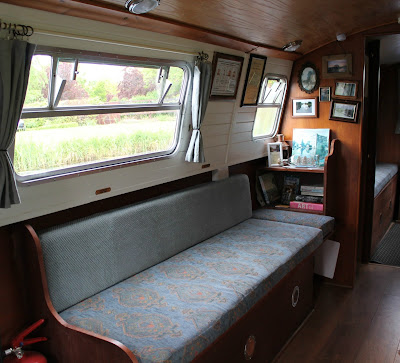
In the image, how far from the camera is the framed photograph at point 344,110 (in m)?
4.54

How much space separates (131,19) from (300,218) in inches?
104

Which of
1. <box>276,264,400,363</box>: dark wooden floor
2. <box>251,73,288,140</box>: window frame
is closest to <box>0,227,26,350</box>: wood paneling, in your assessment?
<box>276,264,400,363</box>: dark wooden floor

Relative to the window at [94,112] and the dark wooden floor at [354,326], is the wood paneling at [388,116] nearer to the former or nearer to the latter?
the dark wooden floor at [354,326]

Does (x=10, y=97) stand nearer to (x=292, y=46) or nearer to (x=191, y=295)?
(x=191, y=295)

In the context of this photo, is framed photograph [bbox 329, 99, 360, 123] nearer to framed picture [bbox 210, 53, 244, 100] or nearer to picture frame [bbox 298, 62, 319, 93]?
picture frame [bbox 298, 62, 319, 93]

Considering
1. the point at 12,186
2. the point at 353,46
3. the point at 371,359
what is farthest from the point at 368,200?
the point at 12,186

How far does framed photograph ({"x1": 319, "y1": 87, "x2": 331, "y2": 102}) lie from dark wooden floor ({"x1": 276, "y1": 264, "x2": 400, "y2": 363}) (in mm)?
1940

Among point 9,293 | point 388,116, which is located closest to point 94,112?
point 9,293

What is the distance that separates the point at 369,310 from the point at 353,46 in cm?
251

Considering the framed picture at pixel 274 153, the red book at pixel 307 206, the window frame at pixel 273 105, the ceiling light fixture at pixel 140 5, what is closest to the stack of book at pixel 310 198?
the red book at pixel 307 206

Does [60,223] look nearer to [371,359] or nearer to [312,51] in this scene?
[371,359]

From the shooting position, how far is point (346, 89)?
4.56m

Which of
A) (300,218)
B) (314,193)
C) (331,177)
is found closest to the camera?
(300,218)

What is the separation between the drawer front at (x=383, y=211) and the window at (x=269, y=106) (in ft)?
5.30
